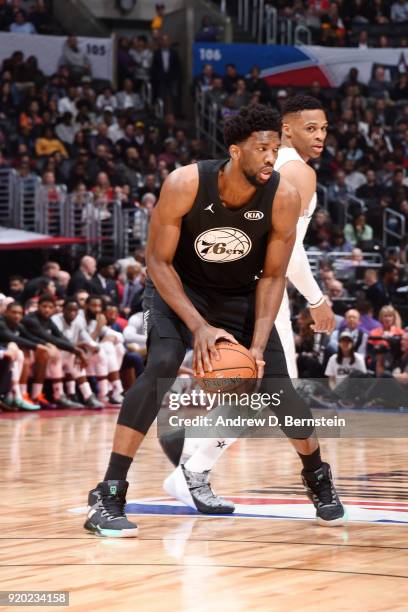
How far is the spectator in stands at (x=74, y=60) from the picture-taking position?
21.7 metres

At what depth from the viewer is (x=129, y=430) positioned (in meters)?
5.32

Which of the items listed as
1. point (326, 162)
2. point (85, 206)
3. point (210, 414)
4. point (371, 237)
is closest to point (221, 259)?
point (210, 414)

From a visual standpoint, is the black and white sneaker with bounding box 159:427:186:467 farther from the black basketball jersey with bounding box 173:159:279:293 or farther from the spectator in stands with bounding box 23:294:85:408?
the spectator in stands with bounding box 23:294:85:408

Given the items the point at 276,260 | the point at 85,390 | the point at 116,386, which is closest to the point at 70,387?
the point at 85,390

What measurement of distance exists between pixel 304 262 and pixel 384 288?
430 inches

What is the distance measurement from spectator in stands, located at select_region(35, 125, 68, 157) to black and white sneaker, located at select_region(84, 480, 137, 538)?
46.6ft

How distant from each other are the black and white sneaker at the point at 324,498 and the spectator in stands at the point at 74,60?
16612mm

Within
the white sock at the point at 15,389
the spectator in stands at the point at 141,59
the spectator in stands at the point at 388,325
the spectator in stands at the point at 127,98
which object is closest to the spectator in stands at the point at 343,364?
the spectator in stands at the point at 388,325

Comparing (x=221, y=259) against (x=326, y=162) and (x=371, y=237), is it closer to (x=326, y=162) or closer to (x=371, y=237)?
(x=371, y=237)

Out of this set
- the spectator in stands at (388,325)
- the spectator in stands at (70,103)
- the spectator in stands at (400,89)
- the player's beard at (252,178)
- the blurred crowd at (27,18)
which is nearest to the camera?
the player's beard at (252,178)

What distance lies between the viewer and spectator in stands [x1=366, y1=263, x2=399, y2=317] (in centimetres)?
1678

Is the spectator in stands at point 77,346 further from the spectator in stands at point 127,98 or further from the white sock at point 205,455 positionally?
the white sock at point 205,455

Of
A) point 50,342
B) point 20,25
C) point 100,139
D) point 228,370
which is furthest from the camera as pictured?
point 20,25

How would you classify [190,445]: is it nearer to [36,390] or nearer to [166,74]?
[36,390]
